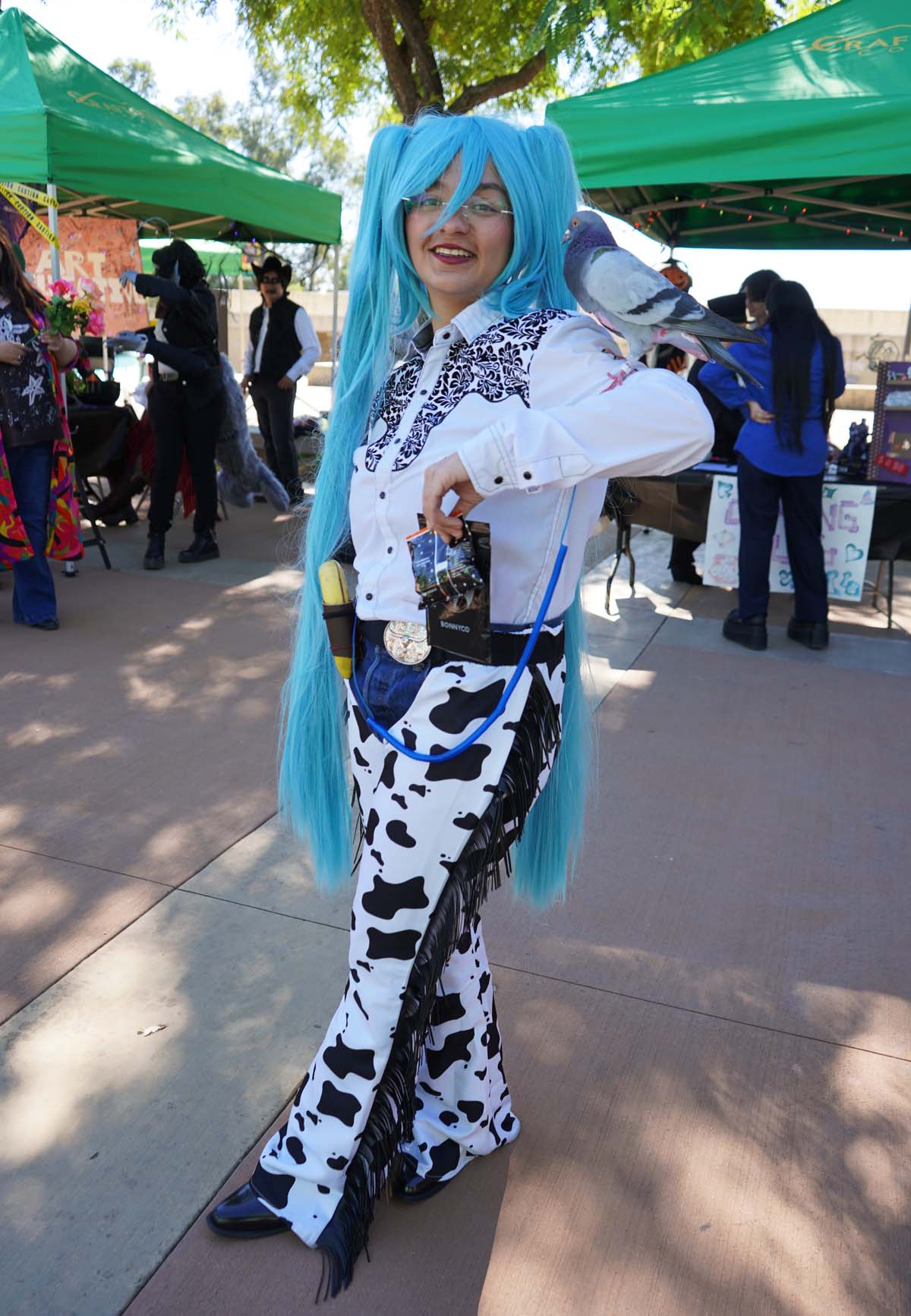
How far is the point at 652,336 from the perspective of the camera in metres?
1.93

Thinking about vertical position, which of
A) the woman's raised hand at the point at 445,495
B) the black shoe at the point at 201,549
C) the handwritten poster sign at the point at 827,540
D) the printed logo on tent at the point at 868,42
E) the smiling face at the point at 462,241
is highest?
the printed logo on tent at the point at 868,42

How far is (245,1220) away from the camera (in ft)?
6.25

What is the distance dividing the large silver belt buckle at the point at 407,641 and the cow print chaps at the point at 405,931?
44 millimetres

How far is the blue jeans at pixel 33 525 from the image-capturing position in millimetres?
5406

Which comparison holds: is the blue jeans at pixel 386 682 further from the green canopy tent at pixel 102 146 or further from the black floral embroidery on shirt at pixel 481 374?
the green canopy tent at pixel 102 146

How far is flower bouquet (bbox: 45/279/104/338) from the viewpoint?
19.8 ft

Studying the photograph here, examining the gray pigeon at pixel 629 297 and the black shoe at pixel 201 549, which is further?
the black shoe at pixel 201 549

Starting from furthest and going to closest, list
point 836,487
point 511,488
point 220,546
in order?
point 220,546 < point 836,487 < point 511,488

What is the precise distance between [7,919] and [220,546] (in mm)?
5129

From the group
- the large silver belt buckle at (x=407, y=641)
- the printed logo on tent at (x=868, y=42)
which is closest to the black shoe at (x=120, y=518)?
the printed logo on tent at (x=868, y=42)

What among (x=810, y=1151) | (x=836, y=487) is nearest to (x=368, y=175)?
(x=810, y=1151)

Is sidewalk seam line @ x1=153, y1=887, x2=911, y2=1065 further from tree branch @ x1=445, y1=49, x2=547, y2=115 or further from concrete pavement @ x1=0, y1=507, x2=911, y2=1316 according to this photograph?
tree branch @ x1=445, y1=49, x2=547, y2=115

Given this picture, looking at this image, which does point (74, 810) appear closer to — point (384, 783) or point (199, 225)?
point (384, 783)

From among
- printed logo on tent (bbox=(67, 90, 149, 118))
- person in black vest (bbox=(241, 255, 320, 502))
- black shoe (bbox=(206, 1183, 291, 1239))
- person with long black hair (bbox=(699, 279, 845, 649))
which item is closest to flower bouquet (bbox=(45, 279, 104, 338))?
printed logo on tent (bbox=(67, 90, 149, 118))
